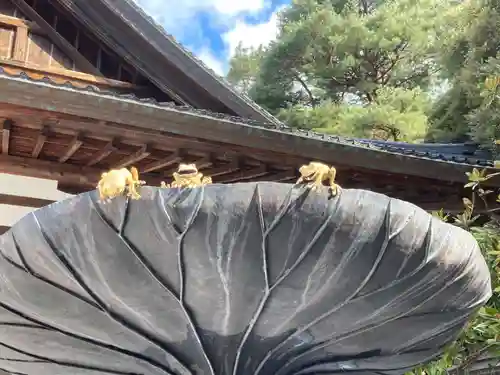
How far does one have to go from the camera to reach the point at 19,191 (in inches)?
207

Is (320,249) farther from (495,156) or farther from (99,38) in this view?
(495,156)

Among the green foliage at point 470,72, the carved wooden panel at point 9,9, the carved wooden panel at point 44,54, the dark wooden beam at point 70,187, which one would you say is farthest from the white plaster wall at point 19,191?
the green foliage at point 470,72

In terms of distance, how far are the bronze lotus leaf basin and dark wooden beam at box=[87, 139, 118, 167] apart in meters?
2.46

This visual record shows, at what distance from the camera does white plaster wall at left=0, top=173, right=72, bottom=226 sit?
17.1ft

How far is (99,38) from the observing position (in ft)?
21.5

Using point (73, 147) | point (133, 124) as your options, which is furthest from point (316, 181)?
point (73, 147)

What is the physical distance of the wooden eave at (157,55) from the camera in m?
6.27

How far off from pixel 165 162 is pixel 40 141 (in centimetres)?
101

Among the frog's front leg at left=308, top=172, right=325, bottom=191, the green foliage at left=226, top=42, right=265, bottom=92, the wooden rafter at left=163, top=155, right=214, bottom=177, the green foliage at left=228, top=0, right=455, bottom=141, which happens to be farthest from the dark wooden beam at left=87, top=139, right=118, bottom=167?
the green foliage at left=226, top=42, right=265, bottom=92

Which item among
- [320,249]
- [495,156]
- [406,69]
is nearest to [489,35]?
[495,156]

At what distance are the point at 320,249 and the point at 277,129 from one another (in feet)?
9.49

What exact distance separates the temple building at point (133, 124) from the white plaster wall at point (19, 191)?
0.01 metres

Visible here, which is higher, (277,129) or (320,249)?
(277,129)

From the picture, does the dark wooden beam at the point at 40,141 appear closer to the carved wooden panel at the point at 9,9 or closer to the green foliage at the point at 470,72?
the carved wooden panel at the point at 9,9
